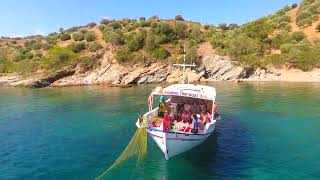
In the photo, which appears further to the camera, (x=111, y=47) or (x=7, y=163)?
(x=111, y=47)

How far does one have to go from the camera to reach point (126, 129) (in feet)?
95.8

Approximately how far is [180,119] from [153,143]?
265 cm

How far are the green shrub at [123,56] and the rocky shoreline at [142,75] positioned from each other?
51.2 inches

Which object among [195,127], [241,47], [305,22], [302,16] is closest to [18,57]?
[241,47]

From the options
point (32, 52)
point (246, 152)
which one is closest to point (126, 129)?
point (246, 152)

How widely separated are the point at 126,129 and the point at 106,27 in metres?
71.6

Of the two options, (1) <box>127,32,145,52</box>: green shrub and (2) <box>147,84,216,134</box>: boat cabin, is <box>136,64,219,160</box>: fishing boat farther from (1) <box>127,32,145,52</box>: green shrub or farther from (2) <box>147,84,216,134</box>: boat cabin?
(1) <box>127,32,145,52</box>: green shrub

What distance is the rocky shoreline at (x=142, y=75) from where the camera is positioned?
234 ft

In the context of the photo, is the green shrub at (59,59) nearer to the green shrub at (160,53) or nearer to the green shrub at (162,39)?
the green shrub at (160,53)

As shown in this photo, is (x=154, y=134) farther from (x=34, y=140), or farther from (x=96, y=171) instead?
(x=34, y=140)

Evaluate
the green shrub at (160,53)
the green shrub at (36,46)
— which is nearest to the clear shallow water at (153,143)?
the green shrub at (160,53)

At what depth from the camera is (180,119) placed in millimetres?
23672

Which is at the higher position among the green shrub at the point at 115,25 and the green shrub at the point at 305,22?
the green shrub at the point at 115,25

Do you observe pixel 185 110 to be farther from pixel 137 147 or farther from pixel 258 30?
pixel 258 30
